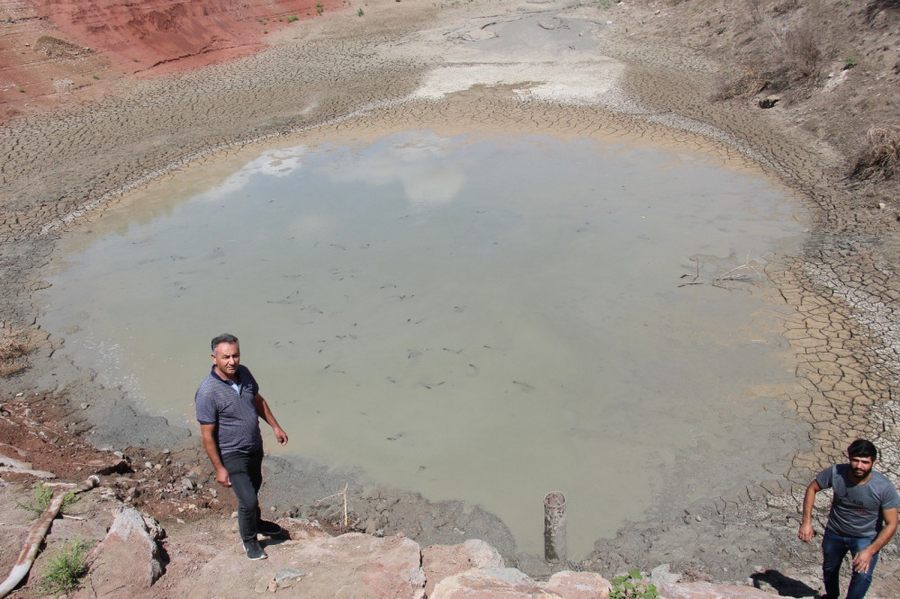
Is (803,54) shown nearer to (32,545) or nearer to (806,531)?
(806,531)

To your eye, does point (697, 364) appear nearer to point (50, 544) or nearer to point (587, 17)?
point (50, 544)

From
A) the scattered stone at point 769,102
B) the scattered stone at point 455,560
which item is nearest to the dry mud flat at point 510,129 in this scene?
the scattered stone at point 769,102

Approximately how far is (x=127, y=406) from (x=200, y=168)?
276 inches

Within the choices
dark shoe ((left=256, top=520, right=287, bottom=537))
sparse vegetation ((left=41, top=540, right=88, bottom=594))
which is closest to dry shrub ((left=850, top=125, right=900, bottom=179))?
dark shoe ((left=256, top=520, right=287, bottom=537))

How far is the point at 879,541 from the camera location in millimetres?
4176

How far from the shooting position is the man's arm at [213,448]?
14.4 ft

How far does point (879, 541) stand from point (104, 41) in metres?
21.1

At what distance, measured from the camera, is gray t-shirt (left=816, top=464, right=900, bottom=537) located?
4.16 metres

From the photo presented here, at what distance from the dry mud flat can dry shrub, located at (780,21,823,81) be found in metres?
1.30

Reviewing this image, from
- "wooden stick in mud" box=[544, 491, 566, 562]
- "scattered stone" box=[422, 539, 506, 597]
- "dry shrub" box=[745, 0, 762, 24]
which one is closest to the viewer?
"scattered stone" box=[422, 539, 506, 597]

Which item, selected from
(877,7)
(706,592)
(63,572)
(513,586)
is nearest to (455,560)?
(513,586)

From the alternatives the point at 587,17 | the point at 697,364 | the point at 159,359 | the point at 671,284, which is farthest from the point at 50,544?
the point at 587,17

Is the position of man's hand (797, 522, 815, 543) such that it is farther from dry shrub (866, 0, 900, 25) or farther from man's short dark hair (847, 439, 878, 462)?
dry shrub (866, 0, 900, 25)

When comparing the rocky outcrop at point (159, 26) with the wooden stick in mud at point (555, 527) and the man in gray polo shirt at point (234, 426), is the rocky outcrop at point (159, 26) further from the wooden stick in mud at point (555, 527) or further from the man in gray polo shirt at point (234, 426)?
the wooden stick in mud at point (555, 527)
